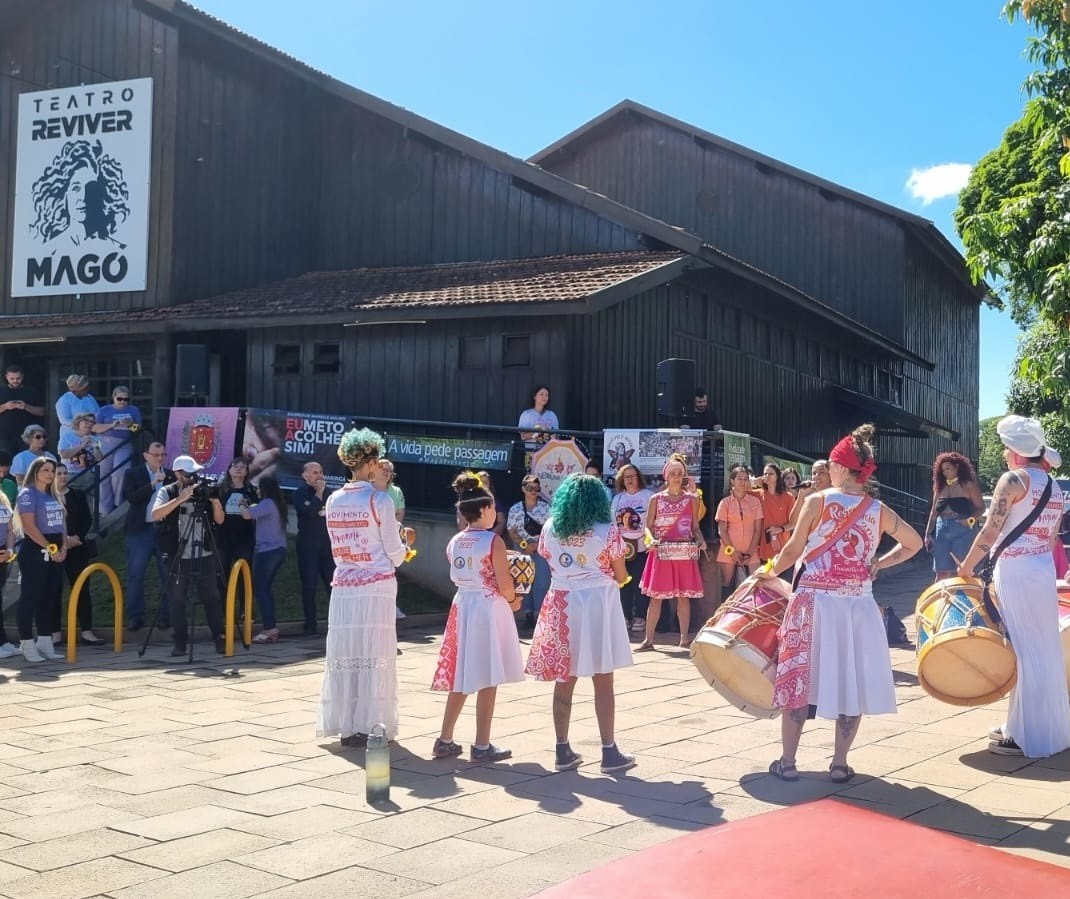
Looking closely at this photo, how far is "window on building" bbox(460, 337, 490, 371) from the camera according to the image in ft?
55.4

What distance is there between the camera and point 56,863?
497cm

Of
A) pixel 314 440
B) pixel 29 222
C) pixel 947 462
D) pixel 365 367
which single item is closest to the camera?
pixel 947 462

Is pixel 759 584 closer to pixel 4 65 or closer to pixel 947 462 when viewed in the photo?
pixel 947 462

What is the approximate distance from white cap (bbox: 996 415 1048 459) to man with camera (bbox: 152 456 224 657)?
7.00 metres

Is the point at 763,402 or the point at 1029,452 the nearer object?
the point at 1029,452

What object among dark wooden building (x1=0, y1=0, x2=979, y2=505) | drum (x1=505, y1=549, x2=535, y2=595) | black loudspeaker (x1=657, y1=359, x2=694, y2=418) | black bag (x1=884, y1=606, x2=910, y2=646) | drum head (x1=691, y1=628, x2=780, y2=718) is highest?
dark wooden building (x1=0, y1=0, x2=979, y2=505)

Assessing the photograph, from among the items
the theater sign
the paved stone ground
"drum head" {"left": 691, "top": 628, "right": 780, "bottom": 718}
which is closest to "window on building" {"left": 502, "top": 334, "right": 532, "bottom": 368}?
the theater sign

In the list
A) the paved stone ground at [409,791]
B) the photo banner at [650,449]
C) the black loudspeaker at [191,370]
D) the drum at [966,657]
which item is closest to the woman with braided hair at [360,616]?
the paved stone ground at [409,791]

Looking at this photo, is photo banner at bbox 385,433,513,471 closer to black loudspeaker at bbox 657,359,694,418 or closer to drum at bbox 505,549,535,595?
black loudspeaker at bbox 657,359,694,418

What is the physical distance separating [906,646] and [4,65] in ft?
59.4

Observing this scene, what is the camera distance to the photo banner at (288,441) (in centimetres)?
1526

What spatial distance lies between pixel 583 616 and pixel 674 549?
4.79 m

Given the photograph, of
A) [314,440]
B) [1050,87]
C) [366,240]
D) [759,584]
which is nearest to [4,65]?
[366,240]

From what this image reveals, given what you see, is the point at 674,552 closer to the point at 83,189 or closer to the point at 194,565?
the point at 194,565
